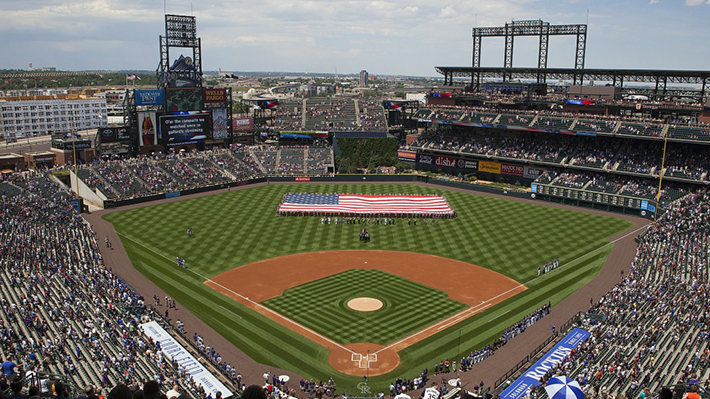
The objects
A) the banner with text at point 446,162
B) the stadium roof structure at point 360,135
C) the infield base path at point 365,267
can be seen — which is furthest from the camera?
the stadium roof structure at point 360,135

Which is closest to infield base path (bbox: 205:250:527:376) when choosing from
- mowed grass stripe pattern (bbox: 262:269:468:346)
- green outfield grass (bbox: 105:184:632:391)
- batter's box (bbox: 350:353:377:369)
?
batter's box (bbox: 350:353:377:369)

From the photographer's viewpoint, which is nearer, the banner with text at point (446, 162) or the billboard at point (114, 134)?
the billboard at point (114, 134)

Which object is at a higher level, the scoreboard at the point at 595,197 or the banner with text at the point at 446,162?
the banner with text at the point at 446,162

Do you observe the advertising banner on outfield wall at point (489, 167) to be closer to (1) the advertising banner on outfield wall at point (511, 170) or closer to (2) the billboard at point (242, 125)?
(1) the advertising banner on outfield wall at point (511, 170)

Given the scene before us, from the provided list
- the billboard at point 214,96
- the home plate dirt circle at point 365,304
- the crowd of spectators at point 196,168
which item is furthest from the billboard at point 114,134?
the home plate dirt circle at point 365,304

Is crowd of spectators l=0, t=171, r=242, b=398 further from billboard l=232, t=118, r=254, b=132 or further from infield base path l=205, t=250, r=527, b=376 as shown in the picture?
billboard l=232, t=118, r=254, b=132

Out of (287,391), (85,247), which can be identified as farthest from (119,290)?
(287,391)
